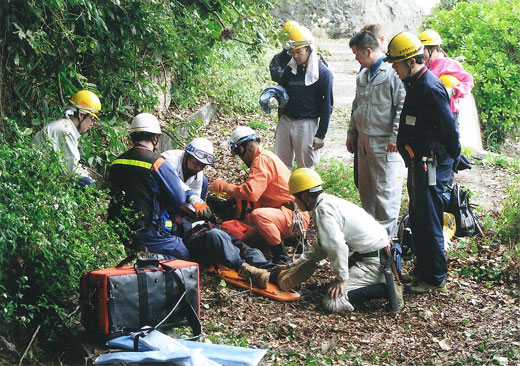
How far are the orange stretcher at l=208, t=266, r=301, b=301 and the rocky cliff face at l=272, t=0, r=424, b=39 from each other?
14.2m

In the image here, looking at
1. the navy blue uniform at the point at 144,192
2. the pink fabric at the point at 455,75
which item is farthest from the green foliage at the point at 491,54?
the navy blue uniform at the point at 144,192

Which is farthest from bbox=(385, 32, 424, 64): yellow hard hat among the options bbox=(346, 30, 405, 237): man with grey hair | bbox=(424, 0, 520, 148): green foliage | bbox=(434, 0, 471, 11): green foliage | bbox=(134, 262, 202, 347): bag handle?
bbox=(434, 0, 471, 11): green foliage

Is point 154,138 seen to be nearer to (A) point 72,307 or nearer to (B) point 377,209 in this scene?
(A) point 72,307

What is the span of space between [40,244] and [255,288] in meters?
2.30

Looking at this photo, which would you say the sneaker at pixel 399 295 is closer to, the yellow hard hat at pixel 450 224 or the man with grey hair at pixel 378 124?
the man with grey hair at pixel 378 124

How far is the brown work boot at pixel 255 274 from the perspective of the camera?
6008mm

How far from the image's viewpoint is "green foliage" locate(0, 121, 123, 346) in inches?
171

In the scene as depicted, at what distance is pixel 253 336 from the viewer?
5.26m

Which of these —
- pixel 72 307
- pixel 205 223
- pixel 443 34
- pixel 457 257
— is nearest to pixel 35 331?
pixel 72 307

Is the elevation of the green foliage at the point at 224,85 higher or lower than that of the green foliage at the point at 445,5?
lower

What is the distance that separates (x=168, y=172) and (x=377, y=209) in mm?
2460

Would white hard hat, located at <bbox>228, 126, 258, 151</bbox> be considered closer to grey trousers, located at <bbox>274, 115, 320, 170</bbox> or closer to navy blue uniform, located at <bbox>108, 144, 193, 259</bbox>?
grey trousers, located at <bbox>274, 115, 320, 170</bbox>

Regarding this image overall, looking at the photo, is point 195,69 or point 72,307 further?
point 195,69

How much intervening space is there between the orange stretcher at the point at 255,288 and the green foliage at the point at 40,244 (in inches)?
59.1
